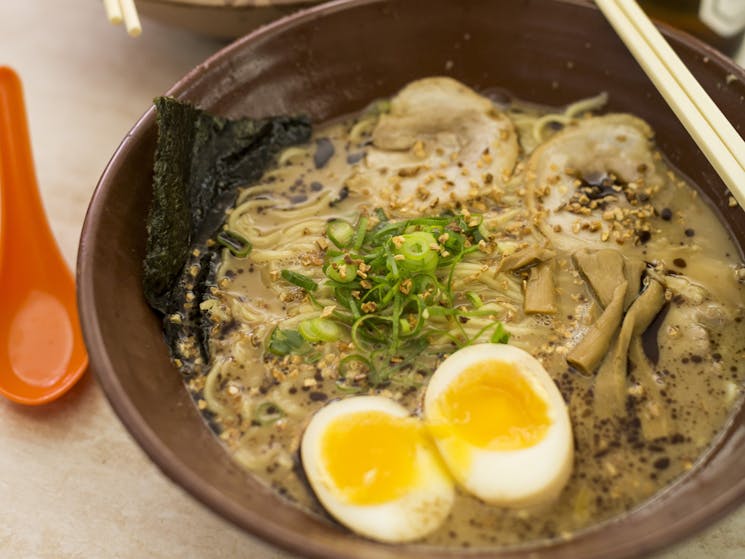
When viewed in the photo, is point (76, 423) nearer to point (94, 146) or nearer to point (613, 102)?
point (94, 146)

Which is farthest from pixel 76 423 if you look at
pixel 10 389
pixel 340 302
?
pixel 340 302

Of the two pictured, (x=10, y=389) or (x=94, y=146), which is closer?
(x=10, y=389)

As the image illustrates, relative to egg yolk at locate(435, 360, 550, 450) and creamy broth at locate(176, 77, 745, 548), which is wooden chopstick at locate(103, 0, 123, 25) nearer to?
creamy broth at locate(176, 77, 745, 548)

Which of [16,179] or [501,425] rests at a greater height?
[501,425]

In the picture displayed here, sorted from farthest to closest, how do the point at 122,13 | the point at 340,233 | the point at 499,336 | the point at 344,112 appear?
1. the point at 344,112
2. the point at 340,233
3. the point at 122,13
4. the point at 499,336

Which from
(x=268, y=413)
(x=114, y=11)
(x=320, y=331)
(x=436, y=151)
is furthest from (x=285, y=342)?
(x=114, y=11)

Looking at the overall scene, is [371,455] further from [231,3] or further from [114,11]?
[231,3]
